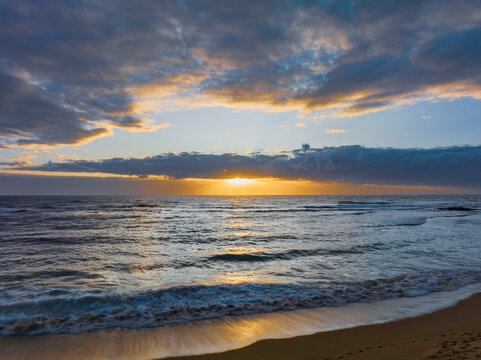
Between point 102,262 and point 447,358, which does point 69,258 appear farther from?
point 447,358

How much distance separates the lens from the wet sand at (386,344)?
4914mm

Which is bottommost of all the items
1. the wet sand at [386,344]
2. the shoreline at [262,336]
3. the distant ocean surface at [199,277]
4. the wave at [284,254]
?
the wave at [284,254]

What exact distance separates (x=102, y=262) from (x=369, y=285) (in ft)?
40.5

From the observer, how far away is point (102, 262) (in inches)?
541

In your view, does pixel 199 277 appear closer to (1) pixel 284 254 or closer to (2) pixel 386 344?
(1) pixel 284 254

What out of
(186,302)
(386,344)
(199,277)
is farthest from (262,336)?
(199,277)

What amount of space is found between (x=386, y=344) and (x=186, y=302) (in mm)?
5433

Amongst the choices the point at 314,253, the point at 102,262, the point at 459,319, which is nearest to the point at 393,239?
the point at 314,253

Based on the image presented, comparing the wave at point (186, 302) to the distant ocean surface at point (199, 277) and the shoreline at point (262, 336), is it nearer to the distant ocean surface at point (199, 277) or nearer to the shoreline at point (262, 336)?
the distant ocean surface at point (199, 277)

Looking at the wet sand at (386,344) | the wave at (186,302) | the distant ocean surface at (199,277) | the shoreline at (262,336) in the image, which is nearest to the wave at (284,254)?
the distant ocean surface at (199,277)

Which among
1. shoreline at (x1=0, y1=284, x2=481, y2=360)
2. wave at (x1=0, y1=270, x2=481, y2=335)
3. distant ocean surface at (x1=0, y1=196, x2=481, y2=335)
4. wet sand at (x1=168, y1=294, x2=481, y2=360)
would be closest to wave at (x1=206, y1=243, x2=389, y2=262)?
distant ocean surface at (x1=0, y1=196, x2=481, y2=335)

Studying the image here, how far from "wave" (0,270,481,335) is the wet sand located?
1893 mm

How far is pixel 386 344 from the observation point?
5.45 m

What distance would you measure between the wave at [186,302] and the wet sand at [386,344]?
74.5 inches
